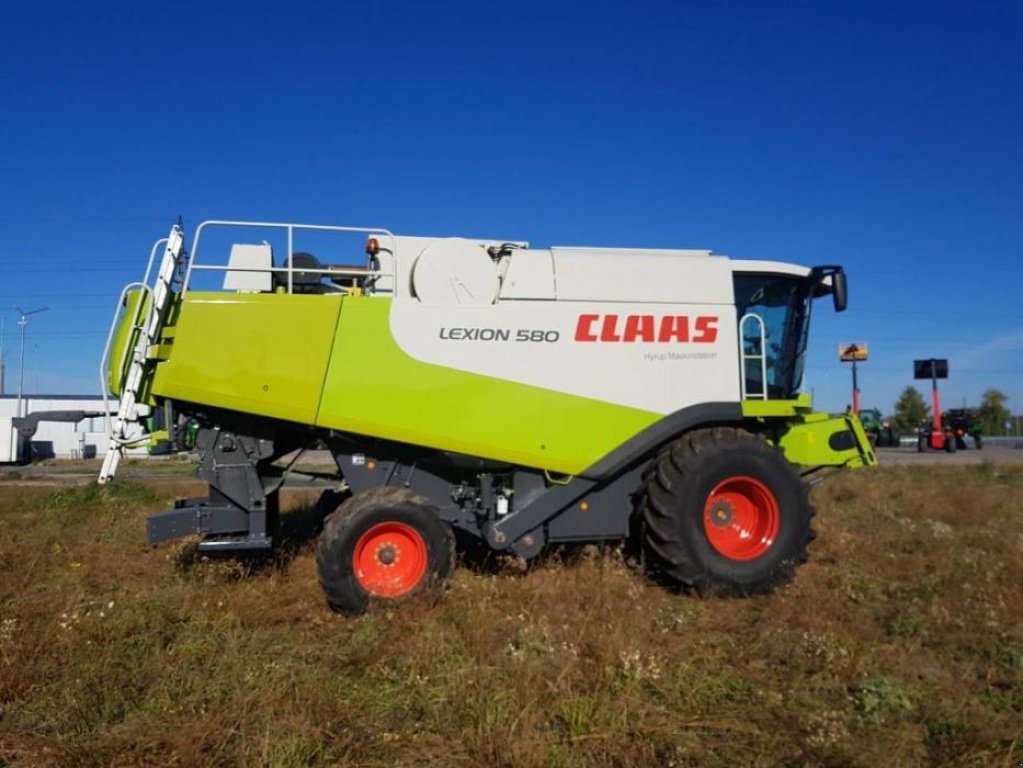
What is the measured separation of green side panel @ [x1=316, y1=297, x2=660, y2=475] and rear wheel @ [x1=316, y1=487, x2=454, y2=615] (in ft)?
1.83

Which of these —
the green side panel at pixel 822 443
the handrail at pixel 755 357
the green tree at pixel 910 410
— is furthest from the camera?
the green tree at pixel 910 410

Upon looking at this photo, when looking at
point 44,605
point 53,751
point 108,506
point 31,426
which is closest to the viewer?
point 53,751

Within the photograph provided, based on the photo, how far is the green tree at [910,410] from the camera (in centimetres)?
7112

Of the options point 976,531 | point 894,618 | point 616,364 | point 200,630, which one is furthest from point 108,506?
point 976,531

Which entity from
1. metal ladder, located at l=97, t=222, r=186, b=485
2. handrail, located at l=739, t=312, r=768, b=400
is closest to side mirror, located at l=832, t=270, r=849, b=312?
handrail, located at l=739, t=312, r=768, b=400

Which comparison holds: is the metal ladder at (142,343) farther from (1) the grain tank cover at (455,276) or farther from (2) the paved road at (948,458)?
(2) the paved road at (948,458)

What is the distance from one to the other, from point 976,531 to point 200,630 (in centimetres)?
873

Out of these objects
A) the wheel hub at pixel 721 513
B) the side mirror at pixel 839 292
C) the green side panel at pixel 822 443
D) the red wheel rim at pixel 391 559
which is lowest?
the red wheel rim at pixel 391 559

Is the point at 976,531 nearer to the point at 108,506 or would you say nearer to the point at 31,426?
the point at 108,506

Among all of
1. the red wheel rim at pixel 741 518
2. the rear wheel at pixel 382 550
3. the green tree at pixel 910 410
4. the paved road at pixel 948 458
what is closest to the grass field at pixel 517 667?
the rear wheel at pixel 382 550

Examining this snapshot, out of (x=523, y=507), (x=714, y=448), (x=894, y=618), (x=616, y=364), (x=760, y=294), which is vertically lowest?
(x=894, y=618)

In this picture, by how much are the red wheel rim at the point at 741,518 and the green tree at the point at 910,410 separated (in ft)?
233

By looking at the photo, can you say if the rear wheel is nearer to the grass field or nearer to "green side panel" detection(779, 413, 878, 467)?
the grass field

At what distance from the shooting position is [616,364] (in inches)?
266
